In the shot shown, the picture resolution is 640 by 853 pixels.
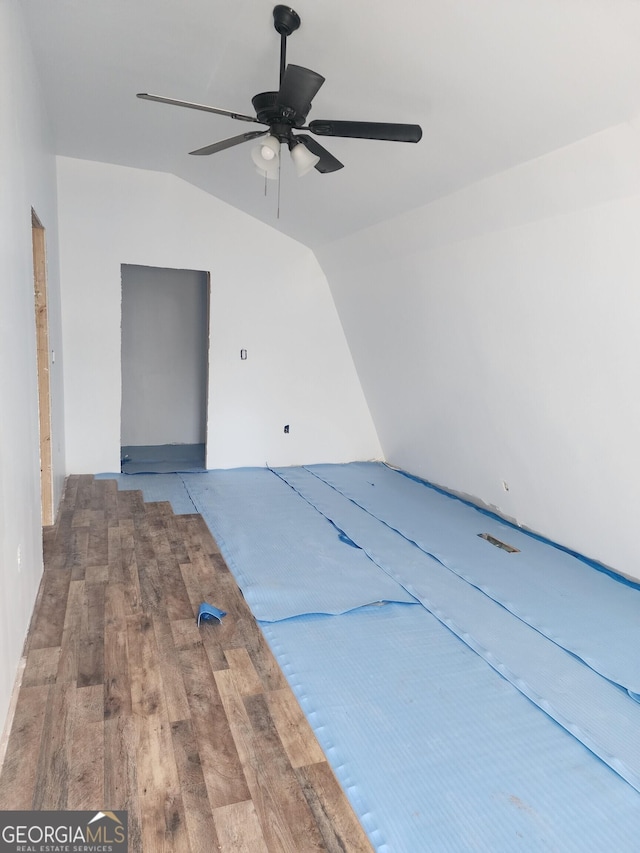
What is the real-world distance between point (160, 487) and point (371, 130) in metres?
3.84

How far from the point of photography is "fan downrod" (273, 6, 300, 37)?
246 cm

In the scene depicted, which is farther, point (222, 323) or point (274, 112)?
point (222, 323)

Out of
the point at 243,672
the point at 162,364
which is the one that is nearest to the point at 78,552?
the point at 243,672

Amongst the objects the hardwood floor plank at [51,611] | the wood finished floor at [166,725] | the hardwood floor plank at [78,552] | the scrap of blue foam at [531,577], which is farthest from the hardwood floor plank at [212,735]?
the scrap of blue foam at [531,577]

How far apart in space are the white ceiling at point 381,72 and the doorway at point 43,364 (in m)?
1.04

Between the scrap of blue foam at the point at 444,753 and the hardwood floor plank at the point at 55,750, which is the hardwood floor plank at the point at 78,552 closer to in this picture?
the hardwood floor plank at the point at 55,750

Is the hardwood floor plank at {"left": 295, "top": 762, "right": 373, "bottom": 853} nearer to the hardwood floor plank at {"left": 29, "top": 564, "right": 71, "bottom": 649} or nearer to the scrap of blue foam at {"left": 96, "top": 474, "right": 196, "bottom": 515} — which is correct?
the hardwood floor plank at {"left": 29, "top": 564, "right": 71, "bottom": 649}

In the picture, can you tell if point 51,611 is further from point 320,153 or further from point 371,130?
point 371,130

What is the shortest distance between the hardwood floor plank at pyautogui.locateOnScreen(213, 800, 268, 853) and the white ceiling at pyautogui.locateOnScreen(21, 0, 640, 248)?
112 inches

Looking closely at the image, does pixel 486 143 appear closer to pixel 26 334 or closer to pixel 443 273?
pixel 443 273

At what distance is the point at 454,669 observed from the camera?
8.42ft

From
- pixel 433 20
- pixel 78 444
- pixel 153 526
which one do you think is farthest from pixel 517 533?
pixel 78 444

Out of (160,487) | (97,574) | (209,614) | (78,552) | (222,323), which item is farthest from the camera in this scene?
(222,323)

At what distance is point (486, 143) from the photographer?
2.88m
